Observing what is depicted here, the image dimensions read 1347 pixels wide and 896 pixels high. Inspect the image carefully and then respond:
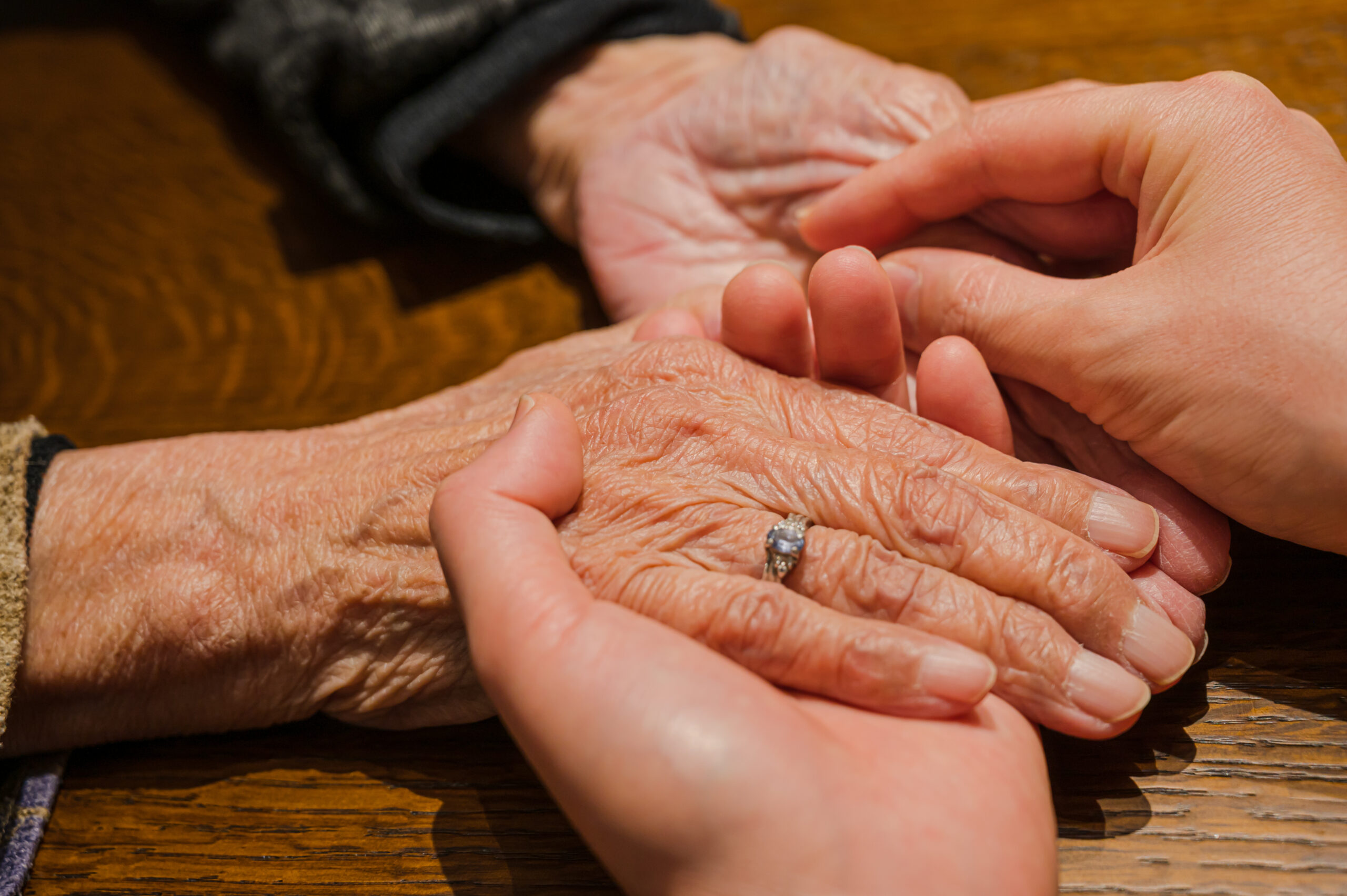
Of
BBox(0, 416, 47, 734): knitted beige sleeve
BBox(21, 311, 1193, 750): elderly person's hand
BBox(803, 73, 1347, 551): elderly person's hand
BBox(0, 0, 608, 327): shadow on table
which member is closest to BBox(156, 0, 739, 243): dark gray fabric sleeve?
BBox(0, 0, 608, 327): shadow on table

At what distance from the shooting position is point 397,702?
743 mm

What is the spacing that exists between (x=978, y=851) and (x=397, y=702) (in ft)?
1.63

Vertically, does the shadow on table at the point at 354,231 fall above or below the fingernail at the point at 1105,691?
above

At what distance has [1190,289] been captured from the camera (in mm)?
634

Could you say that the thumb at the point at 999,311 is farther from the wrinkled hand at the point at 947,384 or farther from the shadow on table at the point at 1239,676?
the shadow on table at the point at 1239,676

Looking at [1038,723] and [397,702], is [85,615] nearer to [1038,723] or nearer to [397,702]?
[397,702]

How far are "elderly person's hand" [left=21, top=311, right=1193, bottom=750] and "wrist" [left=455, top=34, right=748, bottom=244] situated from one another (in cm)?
42

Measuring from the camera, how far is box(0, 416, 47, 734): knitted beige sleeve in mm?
722

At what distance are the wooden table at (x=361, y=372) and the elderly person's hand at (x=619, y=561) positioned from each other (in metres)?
0.07

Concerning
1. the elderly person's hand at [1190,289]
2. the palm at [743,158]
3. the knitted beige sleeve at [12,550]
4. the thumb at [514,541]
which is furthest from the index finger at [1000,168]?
the knitted beige sleeve at [12,550]

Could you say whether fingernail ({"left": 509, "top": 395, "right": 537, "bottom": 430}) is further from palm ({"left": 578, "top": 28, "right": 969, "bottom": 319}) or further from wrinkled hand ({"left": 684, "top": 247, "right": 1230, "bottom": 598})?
palm ({"left": 578, "top": 28, "right": 969, "bottom": 319})

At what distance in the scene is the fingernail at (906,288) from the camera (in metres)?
0.84

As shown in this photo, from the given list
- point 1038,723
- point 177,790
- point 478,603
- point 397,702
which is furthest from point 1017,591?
point 177,790

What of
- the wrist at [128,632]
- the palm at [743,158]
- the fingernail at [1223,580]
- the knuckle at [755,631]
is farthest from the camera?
the palm at [743,158]
